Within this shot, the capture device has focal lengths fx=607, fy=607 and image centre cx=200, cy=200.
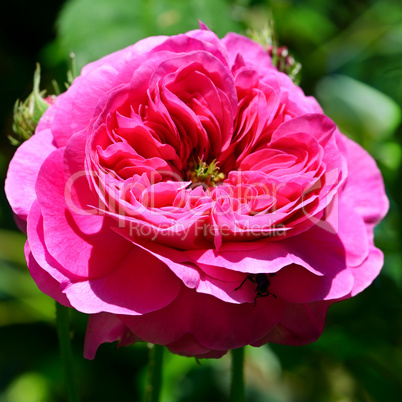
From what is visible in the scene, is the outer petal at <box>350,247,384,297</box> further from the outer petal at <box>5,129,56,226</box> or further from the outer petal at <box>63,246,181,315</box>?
the outer petal at <box>5,129,56,226</box>

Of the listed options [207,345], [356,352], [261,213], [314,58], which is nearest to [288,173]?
[261,213]

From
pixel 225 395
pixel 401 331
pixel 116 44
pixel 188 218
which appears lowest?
pixel 225 395

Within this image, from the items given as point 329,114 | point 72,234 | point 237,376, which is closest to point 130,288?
point 72,234

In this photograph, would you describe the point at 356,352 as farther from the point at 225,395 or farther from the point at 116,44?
the point at 116,44

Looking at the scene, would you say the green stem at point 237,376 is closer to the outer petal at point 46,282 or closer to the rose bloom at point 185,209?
the rose bloom at point 185,209

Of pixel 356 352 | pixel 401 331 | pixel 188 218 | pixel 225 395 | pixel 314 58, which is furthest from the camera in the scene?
pixel 314 58

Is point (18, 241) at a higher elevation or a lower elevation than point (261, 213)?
lower

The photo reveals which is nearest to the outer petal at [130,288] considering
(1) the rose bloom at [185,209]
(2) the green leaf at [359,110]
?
(1) the rose bloom at [185,209]

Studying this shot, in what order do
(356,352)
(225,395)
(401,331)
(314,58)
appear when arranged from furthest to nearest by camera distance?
(314,58), (225,395), (401,331), (356,352)
